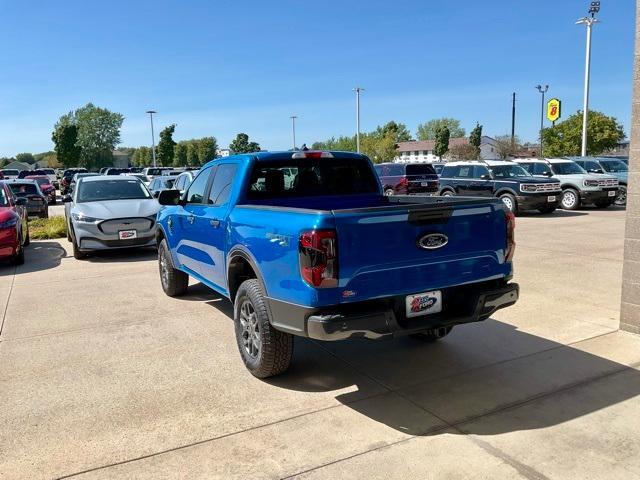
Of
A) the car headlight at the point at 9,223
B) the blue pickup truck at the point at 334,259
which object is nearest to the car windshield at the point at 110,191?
the car headlight at the point at 9,223

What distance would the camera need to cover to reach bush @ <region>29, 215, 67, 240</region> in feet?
47.5

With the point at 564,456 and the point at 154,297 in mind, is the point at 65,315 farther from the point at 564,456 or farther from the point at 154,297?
the point at 564,456

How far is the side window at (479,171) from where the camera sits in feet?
60.4

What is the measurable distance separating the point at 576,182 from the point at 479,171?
3460mm

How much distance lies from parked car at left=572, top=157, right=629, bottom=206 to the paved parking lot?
15224mm

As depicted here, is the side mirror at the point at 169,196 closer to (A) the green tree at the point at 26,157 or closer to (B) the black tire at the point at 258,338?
(B) the black tire at the point at 258,338

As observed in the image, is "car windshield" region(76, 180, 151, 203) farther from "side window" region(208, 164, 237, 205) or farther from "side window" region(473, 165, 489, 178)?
"side window" region(473, 165, 489, 178)

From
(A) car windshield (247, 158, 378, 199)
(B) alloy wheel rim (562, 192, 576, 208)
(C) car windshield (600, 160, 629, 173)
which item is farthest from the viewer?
(C) car windshield (600, 160, 629, 173)

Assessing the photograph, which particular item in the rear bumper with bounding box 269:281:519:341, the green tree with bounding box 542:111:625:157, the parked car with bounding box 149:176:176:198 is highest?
the green tree with bounding box 542:111:625:157

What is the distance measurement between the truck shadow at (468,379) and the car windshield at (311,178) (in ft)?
5.13

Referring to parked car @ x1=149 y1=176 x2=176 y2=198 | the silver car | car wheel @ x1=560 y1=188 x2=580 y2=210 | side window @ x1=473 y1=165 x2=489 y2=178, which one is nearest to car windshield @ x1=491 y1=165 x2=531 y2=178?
side window @ x1=473 y1=165 x2=489 y2=178

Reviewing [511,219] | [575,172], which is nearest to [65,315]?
[511,219]

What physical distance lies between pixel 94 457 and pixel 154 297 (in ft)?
13.9

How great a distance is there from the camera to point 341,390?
429 centimetres
